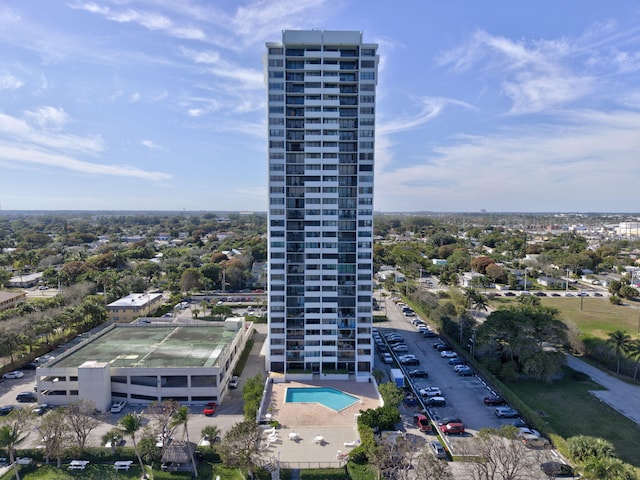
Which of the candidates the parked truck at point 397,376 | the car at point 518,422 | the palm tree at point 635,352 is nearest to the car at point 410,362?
the parked truck at point 397,376

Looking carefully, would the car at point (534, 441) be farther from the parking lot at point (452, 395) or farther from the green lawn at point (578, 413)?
the green lawn at point (578, 413)

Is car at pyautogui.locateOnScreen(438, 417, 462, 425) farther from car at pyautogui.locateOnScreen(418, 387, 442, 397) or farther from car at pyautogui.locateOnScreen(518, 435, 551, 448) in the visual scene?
car at pyautogui.locateOnScreen(518, 435, 551, 448)

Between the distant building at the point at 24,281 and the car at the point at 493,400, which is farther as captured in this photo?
the distant building at the point at 24,281

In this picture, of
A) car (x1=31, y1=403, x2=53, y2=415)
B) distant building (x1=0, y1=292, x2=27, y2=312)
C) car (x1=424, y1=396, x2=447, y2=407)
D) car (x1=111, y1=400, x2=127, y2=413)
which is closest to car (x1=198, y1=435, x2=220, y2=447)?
car (x1=111, y1=400, x2=127, y2=413)

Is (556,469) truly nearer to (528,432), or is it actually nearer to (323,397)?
(528,432)

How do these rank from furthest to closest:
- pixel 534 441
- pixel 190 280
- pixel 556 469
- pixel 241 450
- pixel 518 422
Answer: pixel 190 280, pixel 518 422, pixel 534 441, pixel 556 469, pixel 241 450

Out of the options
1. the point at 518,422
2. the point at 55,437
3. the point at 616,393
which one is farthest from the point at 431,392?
the point at 55,437
